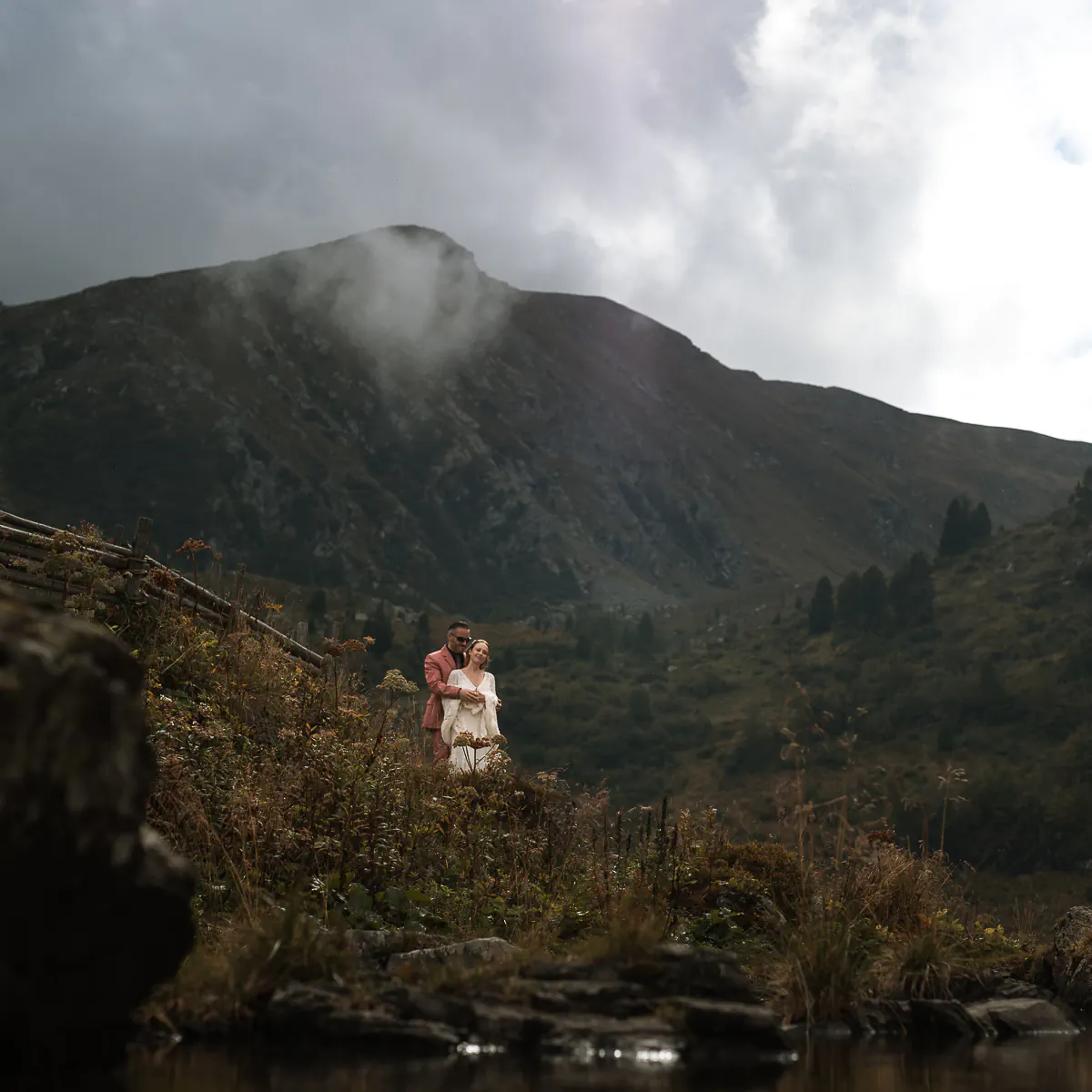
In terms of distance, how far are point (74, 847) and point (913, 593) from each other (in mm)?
117872

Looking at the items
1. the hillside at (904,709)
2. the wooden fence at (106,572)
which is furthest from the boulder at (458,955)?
the hillside at (904,709)

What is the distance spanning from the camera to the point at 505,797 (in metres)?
12.0

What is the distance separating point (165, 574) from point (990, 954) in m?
8.37

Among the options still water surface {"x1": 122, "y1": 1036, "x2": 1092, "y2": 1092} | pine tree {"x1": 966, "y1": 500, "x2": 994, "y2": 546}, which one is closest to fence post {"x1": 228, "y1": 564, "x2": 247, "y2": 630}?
still water surface {"x1": 122, "y1": 1036, "x2": 1092, "y2": 1092}

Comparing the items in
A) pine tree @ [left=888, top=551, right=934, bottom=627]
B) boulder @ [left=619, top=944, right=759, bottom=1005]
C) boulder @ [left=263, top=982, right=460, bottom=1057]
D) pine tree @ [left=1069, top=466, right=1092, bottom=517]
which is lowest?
boulder @ [left=263, top=982, right=460, bottom=1057]

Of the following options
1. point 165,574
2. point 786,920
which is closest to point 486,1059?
point 786,920

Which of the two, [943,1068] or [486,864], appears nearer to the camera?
[943,1068]

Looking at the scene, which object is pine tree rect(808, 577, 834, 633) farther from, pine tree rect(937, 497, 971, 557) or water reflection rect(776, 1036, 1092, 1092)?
water reflection rect(776, 1036, 1092, 1092)

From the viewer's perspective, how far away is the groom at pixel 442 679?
14.1 metres

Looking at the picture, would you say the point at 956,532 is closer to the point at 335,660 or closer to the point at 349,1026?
the point at 335,660

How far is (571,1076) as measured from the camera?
→ 17.6 feet

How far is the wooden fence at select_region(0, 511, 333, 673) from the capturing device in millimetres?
11641

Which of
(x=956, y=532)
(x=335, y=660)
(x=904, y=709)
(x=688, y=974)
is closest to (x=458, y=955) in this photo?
(x=688, y=974)

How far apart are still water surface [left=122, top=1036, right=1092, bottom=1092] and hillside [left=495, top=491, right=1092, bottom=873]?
59.9 metres
